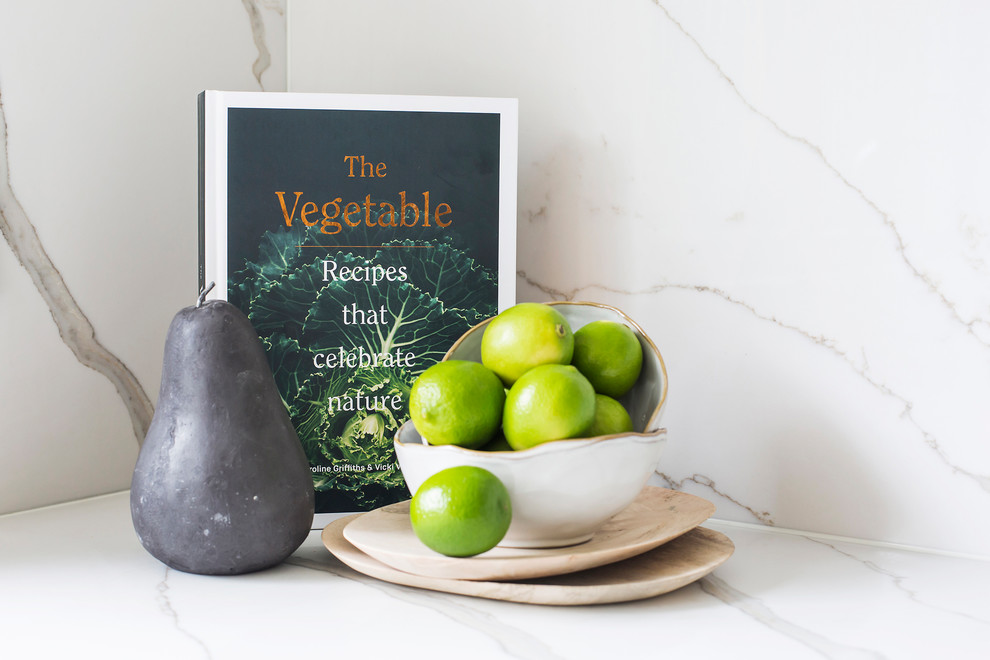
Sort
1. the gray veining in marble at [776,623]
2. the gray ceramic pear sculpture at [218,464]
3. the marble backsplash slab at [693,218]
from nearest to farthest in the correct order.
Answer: the gray veining in marble at [776,623], the gray ceramic pear sculpture at [218,464], the marble backsplash slab at [693,218]

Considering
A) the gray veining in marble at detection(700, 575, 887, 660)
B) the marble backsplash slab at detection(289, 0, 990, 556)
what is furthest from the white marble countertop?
the marble backsplash slab at detection(289, 0, 990, 556)

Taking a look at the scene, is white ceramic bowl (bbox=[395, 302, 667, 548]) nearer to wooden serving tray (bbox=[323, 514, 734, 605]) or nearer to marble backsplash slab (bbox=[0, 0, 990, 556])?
wooden serving tray (bbox=[323, 514, 734, 605])

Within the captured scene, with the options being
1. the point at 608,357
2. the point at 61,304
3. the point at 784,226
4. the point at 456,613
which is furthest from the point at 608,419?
the point at 61,304

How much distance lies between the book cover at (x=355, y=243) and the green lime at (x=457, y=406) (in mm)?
172

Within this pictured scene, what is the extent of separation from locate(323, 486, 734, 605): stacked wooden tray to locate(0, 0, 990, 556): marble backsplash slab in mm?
172

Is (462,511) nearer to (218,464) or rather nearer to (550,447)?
(550,447)

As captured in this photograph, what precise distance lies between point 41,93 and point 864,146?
801mm

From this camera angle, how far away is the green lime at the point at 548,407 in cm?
62

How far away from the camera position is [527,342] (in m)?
0.68

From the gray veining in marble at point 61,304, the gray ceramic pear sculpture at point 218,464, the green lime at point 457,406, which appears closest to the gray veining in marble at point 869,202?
the green lime at point 457,406

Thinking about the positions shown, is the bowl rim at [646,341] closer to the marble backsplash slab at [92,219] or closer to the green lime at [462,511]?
the green lime at [462,511]

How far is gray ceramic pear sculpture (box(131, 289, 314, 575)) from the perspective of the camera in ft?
2.14

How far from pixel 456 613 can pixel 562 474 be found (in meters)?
0.13

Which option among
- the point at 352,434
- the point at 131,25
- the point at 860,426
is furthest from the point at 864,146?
the point at 131,25
